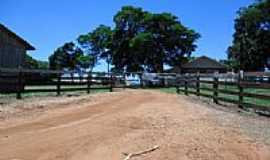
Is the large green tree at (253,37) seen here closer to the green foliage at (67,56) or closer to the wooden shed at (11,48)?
the wooden shed at (11,48)

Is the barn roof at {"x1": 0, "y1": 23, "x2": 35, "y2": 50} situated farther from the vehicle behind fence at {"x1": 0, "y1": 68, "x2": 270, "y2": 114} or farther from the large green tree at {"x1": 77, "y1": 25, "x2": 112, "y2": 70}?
the large green tree at {"x1": 77, "y1": 25, "x2": 112, "y2": 70}

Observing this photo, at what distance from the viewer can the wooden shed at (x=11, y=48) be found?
26031 millimetres

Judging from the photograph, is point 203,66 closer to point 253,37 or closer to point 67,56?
→ point 253,37

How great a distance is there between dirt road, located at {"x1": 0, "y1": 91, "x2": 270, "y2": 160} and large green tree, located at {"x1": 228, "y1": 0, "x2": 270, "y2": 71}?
3883 centimetres

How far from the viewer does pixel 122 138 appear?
791 centimetres

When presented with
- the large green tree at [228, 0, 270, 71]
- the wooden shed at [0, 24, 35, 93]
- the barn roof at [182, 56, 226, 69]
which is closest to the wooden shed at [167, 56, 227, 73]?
the barn roof at [182, 56, 226, 69]

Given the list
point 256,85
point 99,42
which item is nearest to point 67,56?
point 99,42

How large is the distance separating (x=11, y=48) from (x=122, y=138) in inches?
802

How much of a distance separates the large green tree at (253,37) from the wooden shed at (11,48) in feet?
93.1

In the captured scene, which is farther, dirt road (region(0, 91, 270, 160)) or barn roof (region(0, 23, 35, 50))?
barn roof (region(0, 23, 35, 50))

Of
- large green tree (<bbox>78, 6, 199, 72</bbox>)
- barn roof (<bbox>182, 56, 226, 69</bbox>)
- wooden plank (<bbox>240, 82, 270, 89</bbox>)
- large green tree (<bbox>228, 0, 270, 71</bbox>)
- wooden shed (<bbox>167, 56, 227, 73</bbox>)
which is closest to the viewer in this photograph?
wooden plank (<bbox>240, 82, 270, 89</bbox>)

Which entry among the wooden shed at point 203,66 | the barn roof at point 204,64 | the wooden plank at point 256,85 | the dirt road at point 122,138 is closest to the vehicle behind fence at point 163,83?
the wooden plank at point 256,85

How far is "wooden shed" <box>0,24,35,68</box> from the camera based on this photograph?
26.0 metres

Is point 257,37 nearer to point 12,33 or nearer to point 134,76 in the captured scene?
point 134,76
